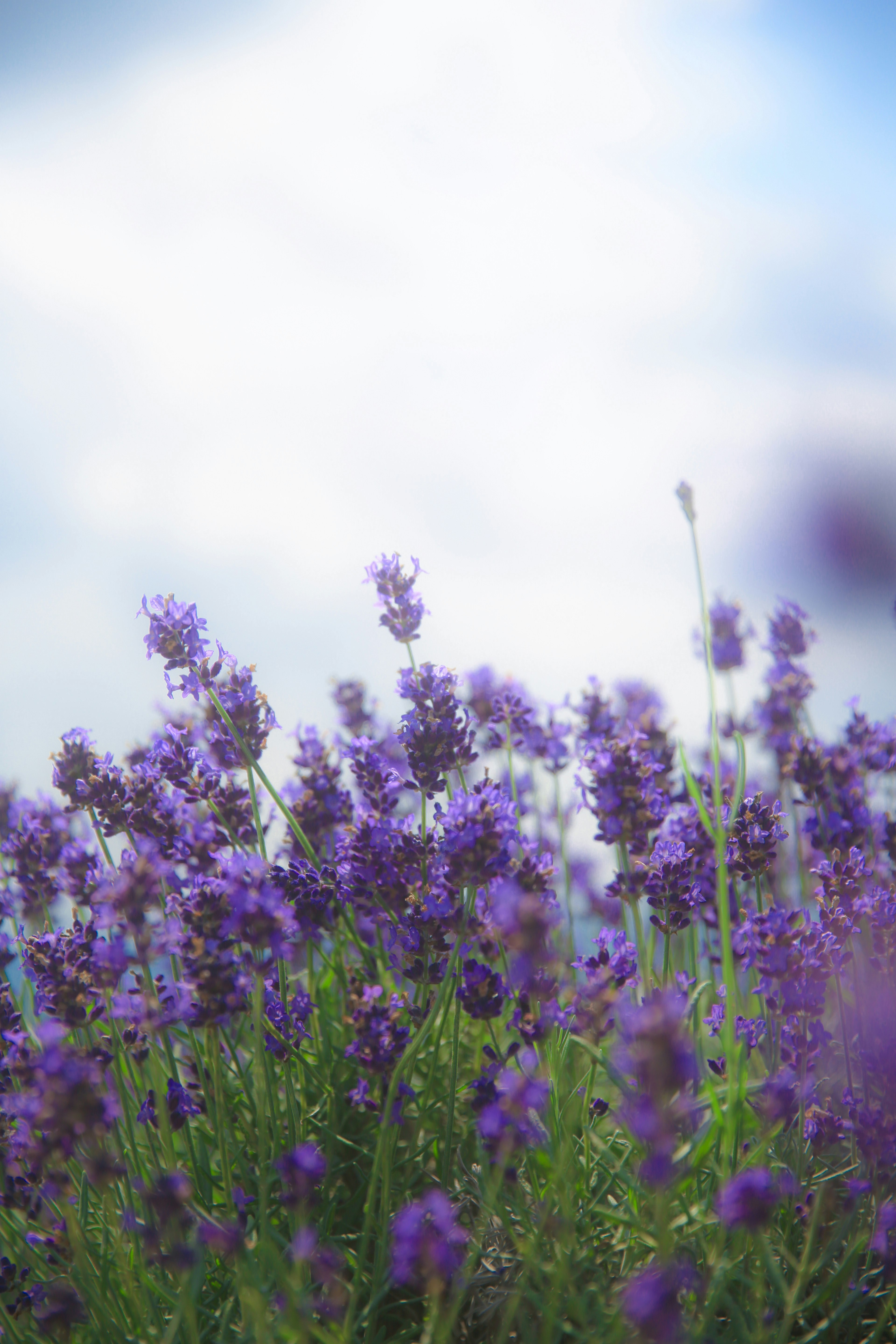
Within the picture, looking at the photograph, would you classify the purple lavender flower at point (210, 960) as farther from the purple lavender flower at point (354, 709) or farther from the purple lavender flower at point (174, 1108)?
the purple lavender flower at point (354, 709)

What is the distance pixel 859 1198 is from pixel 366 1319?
43.8 inches

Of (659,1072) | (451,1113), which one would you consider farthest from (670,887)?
(659,1072)

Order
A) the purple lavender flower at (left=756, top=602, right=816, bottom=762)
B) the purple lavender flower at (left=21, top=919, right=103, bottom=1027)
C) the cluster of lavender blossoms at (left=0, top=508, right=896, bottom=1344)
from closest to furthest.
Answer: the cluster of lavender blossoms at (left=0, top=508, right=896, bottom=1344) < the purple lavender flower at (left=21, top=919, right=103, bottom=1027) < the purple lavender flower at (left=756, top=602, right=816, bottom=762)

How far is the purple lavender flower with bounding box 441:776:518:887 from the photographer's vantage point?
6.04 ft

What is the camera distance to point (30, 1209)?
1.91 m

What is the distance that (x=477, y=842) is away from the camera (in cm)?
184

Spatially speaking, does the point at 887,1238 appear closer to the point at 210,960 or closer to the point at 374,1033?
the point at 374,1033

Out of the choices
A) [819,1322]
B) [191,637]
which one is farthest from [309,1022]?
[819,1322]

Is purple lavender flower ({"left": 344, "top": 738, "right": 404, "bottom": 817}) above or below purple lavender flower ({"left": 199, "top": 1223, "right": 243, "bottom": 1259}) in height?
above

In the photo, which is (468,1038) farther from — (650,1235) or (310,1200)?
(650,1235)

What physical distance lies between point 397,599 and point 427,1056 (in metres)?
1.43

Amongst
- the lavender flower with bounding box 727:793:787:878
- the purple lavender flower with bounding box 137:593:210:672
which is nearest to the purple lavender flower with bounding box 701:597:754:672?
the lavender flower with bounding box 727:793:787:878

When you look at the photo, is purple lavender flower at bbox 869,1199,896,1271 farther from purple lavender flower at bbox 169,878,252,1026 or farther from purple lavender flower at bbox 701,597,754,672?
purple lavender flower at bbox 701,597,754,672

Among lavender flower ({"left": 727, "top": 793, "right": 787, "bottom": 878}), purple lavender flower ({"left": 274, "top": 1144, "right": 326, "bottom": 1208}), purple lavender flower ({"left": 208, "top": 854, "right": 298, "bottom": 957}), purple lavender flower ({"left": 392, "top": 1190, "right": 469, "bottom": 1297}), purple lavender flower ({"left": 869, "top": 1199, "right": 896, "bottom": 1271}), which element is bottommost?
purple lavender flower ({"left": 869, "top": 1199, "right": 896, "bottom": 1271})
